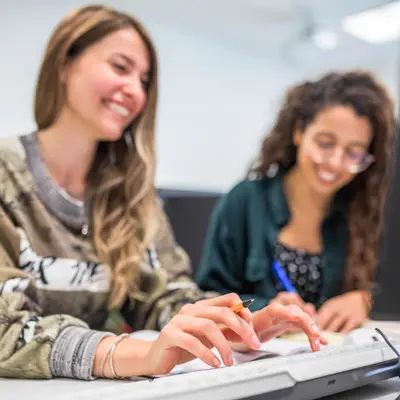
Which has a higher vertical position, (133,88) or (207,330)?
(133,88)

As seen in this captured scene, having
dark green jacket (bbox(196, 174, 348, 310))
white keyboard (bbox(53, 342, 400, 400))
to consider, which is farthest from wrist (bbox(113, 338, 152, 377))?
dark green jacket (bbox(196, 174, 348, 310))

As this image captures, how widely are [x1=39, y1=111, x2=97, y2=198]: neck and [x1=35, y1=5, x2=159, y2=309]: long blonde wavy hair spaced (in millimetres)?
19

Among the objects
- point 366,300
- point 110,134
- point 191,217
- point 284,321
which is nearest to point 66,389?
point 284,321

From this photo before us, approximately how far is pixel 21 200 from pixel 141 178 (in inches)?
9.5

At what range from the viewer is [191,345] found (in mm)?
457

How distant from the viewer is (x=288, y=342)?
63cm

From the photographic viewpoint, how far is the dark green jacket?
1.10 m

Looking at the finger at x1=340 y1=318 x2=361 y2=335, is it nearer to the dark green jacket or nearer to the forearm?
the dark green jacket

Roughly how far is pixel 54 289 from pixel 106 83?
316 mm

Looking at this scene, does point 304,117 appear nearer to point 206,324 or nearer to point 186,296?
point 186,296

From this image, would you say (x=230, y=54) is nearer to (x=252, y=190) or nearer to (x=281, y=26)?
(x=281, y=26)

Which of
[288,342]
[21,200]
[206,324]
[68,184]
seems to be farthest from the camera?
[68,184]

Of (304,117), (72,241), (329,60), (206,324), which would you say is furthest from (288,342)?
(329,60)

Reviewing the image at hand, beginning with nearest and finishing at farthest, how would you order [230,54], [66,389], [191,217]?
[66,389] → [191,217] → [230,54]
